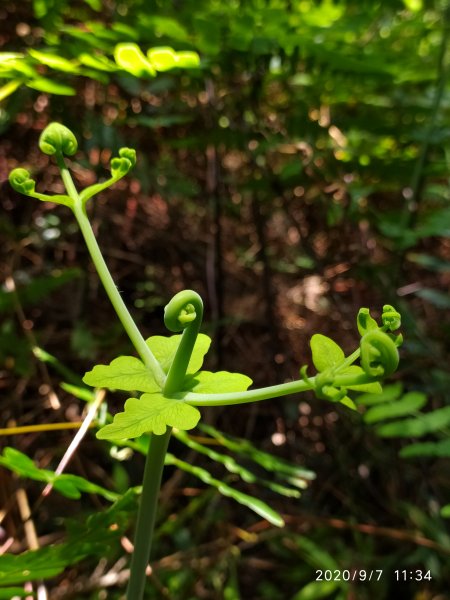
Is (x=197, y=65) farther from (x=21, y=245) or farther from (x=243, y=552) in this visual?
(x=243, y=552)

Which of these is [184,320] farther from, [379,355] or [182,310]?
[379,355]

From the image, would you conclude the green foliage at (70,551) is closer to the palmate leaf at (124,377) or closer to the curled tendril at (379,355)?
the palmate leaf at (124,377)

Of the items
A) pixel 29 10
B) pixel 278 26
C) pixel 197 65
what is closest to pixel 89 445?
pixel 197 65

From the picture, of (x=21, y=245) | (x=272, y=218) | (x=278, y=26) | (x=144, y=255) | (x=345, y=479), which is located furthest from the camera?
(x=272, y=218)

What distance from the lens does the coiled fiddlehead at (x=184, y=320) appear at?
1.54 ft

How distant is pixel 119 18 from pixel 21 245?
74 centimetres

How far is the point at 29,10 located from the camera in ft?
5.80

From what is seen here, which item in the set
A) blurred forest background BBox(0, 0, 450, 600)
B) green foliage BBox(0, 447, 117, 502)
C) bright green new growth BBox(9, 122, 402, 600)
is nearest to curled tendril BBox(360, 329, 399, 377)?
bright green new growth BBox(9, 122, 402, 600)

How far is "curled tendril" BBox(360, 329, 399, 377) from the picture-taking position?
1.36 feet

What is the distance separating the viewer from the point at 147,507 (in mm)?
544
